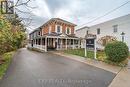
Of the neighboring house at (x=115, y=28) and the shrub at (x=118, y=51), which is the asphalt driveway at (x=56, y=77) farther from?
the neighboring house at (x=115, y=28)

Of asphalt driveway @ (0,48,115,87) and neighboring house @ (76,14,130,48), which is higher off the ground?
neighboring house @ (76,14,130,48)

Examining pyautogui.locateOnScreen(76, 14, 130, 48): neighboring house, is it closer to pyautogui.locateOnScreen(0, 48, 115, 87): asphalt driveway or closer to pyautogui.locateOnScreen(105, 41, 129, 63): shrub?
pyautogui.locateOnScreen(105, 41, 129, 63): shrub

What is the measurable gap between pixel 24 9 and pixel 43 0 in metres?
1.58

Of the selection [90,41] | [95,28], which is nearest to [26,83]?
[90,41]

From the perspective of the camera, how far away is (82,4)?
65.4ft

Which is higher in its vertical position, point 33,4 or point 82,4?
point 82,4

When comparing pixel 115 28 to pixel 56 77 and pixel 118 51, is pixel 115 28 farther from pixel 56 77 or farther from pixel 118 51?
pixel 56 77

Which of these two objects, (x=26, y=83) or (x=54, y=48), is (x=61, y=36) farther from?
(x=26, y=83)

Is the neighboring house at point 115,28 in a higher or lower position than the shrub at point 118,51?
higher
